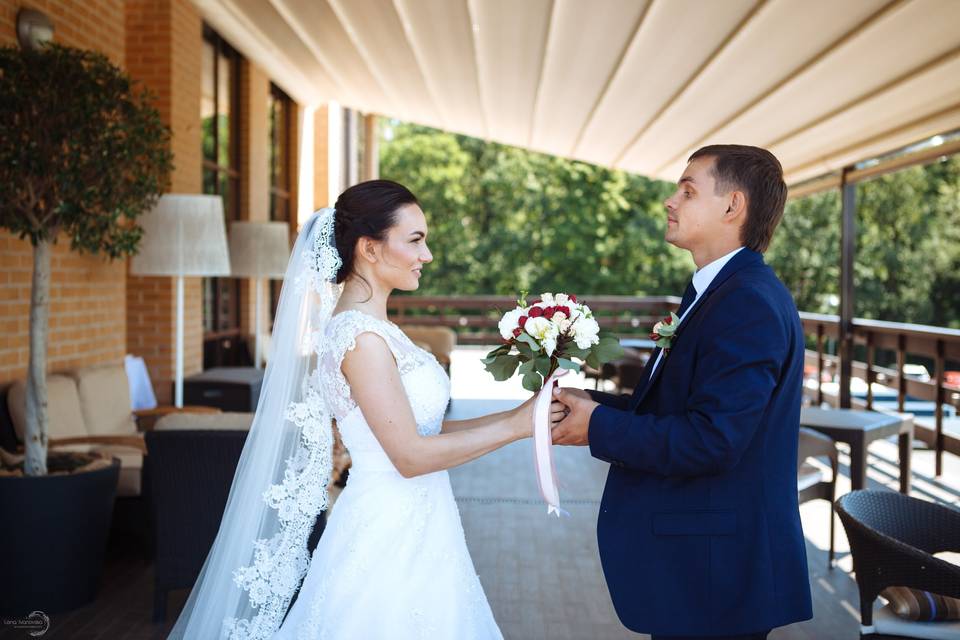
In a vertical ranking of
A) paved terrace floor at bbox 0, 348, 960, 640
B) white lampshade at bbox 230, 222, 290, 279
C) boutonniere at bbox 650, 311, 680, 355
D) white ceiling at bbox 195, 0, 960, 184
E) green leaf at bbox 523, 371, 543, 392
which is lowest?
paved terrace floor at bbox 0, 348, 960, 640

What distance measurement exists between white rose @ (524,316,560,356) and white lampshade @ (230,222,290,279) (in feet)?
20.1

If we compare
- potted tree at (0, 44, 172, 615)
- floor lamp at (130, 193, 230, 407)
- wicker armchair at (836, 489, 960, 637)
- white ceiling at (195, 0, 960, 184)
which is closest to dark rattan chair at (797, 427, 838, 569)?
wicker armchair at (836, 489, 960, 637)

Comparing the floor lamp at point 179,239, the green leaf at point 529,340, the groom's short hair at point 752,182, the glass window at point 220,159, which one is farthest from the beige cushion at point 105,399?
the groom's short hair at point 752,182

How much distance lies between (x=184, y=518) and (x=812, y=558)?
3.25 metres

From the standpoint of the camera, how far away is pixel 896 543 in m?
2.45

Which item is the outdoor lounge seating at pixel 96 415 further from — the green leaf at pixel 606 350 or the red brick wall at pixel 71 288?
the green leaf at pixel 606 350

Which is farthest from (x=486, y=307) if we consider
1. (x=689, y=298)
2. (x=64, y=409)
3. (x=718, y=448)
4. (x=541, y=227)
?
(x=718, y=448)

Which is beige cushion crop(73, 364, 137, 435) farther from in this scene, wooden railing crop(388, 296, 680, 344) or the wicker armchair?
wooden railing crop(388, 296, 680, 344)

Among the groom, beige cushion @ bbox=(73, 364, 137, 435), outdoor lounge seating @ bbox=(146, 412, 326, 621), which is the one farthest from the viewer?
beige cushion @ bbox=(73, 364, 137, 435)

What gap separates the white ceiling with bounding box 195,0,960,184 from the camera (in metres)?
4.70

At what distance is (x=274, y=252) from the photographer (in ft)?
26.9

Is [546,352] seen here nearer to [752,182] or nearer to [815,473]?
[752,182]

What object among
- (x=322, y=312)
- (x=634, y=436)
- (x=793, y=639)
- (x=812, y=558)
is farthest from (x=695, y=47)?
(x=634, y=436)

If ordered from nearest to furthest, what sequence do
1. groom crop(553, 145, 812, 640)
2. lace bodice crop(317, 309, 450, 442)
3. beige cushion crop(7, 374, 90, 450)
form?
1. groom crop(553, 145, 812, 640)
2. lace bodice crop(317, 309, 450, 442)
3. beige cushion crop(7, 374, 90, 450)
